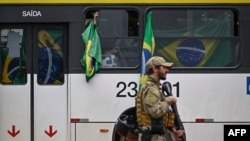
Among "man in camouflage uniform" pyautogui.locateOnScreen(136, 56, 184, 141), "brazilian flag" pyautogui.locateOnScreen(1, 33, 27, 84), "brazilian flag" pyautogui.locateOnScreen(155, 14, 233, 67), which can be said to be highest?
"brazilian flag" pyautogui.locateOnScreen(155, 14, 233, 67)

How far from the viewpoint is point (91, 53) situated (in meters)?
8.36

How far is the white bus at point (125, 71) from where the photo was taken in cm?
841

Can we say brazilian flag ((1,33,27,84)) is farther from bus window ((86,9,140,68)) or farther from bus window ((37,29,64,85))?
bus window ((86,9,140,68))

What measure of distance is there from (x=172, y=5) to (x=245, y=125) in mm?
1926

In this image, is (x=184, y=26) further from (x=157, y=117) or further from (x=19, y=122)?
(x=19, y=122)

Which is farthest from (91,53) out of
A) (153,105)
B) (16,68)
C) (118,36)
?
(153,105)

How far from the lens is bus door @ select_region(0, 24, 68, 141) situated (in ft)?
28.0

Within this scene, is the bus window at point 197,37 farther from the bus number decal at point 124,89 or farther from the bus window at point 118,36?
the bus number decal at point 124,89

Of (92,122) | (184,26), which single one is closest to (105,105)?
(92,122)

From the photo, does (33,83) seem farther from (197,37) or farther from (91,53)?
(197,37)

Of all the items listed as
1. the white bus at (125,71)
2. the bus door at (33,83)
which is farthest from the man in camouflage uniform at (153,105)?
the bus door at (33,83)

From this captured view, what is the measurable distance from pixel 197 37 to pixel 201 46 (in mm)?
137

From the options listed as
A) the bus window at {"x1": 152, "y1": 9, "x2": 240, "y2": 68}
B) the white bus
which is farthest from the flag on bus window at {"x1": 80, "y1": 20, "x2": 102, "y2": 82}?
A: the bus window at {"x1": 152, "y1": 9, "x2": 240, "y2": 68}

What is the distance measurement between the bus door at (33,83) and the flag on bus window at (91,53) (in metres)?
0.37
